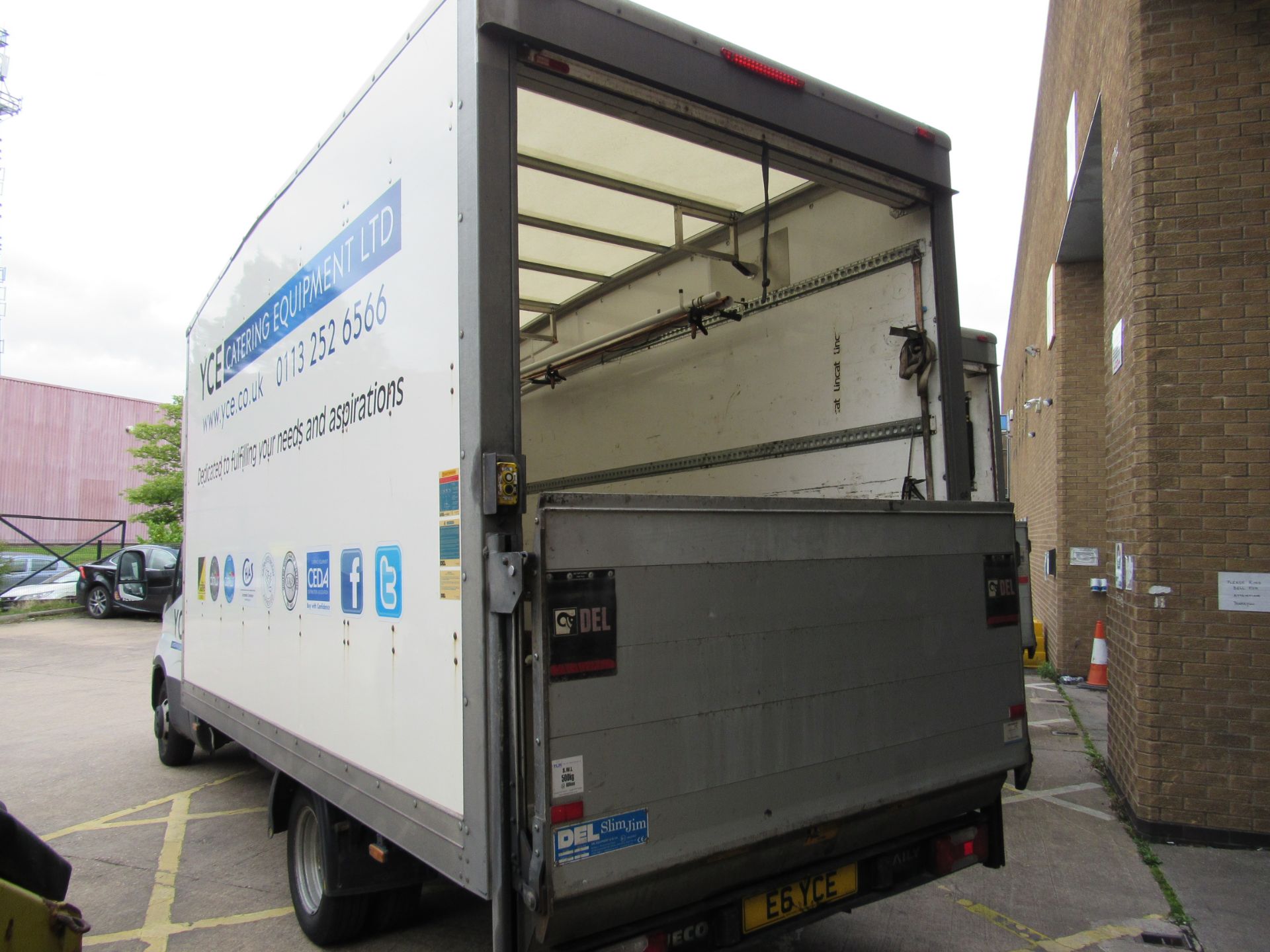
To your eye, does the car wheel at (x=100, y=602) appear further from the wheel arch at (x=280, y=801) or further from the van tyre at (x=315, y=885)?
the van tyre at (x=315, y=885)

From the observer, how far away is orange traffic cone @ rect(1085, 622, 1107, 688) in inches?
381

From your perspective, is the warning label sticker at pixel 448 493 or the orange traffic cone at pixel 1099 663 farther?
the orange traffic cone at pixel 1099 663

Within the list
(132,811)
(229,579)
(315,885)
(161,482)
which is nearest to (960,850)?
(315,885)

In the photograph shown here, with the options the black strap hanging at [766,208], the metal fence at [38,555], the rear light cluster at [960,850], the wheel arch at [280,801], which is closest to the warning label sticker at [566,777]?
the rear light cluster at [960,850]

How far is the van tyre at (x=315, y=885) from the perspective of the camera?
3662 mm

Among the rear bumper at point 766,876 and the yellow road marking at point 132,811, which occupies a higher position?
the rear bumper at point 766,876

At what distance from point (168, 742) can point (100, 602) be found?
14962 millimetres

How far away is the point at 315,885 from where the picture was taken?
3.91 m

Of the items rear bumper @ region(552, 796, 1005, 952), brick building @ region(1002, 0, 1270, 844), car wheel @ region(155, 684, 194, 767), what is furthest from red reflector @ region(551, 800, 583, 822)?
car wheel @ region(155, 684, 194, 767)

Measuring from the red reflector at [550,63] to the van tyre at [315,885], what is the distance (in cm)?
290

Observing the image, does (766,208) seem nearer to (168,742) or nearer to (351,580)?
(351,580)

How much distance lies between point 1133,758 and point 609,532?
4473mm

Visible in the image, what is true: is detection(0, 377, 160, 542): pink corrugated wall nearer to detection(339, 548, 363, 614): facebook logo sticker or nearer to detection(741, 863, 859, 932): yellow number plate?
detection(339, 548, 363, 614): facebook logo sticker

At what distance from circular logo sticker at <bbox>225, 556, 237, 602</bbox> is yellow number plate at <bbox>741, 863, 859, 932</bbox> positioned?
3283 mm
